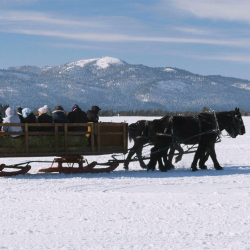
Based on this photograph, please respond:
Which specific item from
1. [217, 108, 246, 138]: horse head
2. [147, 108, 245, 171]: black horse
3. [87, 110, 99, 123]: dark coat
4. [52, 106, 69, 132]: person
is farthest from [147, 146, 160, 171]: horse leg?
[52, 106, 69, 132]: person

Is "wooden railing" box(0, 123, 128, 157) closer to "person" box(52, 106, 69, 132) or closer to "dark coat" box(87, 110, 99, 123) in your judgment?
"person" box(52, 106, 69, 132)

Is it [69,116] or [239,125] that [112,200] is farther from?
[239,125]

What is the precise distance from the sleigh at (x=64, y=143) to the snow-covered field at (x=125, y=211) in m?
0.43

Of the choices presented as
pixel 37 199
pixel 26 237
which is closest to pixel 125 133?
pixel 37 199

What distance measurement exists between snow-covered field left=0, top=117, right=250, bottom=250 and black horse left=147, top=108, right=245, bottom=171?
984 millimetres

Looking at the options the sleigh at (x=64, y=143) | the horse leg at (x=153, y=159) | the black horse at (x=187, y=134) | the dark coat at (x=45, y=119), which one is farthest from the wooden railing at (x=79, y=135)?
the black horse at (x=187, y=134)

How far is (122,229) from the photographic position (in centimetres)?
600

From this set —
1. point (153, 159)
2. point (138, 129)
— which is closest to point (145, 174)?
point (153, 159)

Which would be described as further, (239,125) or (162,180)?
(239,125)

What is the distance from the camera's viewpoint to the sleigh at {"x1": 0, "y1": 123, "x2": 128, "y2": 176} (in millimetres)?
10484

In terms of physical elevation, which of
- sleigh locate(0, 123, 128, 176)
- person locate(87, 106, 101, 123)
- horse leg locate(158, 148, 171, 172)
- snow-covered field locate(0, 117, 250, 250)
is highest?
person locate(87, 106, 101, 123)

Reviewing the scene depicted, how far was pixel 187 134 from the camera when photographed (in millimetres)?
12289

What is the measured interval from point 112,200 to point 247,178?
4047mm

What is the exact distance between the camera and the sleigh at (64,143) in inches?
413
